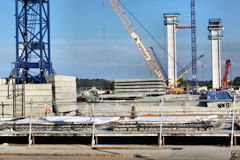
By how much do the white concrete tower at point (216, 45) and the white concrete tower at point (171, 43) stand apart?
30.7 meters

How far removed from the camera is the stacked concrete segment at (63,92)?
20125mm

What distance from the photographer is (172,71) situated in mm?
99625

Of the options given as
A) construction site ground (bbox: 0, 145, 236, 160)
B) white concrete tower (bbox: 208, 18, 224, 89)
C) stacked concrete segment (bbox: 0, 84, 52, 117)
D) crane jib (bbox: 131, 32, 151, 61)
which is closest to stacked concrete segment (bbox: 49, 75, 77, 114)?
stacked concrete segment (bbox: 0, 84, 52, 117)

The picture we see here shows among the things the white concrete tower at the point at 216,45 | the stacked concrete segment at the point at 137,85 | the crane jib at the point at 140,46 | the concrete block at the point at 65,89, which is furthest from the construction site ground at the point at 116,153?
the white concrete tower at the point at 216,45

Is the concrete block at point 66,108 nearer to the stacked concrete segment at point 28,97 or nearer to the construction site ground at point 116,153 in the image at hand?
the stacked concrete segment at point 28,97

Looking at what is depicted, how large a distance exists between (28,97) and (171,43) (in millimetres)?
85109

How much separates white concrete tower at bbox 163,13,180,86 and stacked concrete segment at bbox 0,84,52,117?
77626mm

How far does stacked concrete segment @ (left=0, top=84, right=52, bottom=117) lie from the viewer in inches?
776

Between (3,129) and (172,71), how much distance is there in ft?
288

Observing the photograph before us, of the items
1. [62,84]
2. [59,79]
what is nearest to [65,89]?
[62,84]

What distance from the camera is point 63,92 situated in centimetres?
2075

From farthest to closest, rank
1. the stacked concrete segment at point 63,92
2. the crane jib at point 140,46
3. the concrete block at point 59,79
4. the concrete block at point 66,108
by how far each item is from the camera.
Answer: the crane jib at point 140,46
the concrete block at point 59,79
the stacked concrete segment at point 63,92
the concrete block at point 66,108

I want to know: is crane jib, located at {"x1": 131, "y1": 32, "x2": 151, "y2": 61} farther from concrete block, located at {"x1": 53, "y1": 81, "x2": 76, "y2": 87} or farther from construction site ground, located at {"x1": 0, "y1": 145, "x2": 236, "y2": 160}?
construction site ground, located at {"x1": 0, "y1": 145, "x2": 236, "y2": 160}

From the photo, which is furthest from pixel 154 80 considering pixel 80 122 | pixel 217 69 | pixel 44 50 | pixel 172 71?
pixel 217 69
